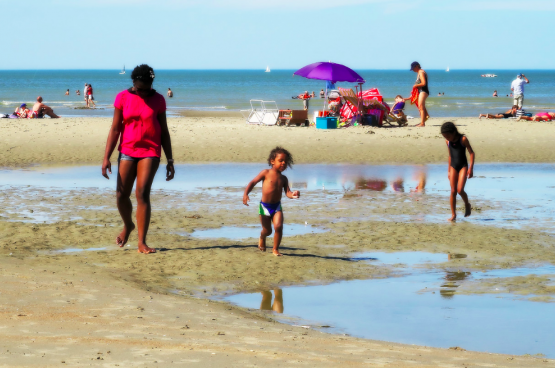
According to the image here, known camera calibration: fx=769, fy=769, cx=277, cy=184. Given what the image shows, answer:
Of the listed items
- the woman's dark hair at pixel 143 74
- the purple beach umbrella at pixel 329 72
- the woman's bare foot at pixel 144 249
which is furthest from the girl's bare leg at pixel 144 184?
the purple beach umbrella at pixel 329 72

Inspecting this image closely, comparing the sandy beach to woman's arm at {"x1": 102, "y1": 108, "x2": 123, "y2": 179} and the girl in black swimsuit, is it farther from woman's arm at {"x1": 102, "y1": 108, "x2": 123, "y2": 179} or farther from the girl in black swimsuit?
woman's arm at {"x1": 102, "y1": 108, "x2": 123, "y2": 179}

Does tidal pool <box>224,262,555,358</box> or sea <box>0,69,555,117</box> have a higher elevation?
sea <box>0,69,555,117</box>

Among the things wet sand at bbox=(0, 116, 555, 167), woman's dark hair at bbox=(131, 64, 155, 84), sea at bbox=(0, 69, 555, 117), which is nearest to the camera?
woman's dark hair at bbox=(131, 64, 155, 84)

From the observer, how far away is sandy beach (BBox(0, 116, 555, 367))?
4.39m

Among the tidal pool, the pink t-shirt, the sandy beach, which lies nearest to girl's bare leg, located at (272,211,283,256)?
the sandy beach

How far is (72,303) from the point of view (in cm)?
553

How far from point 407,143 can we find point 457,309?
523 inches

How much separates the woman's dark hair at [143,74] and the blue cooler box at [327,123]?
1486 centimetres

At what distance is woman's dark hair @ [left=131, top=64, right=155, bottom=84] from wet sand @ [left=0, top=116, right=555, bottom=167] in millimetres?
10118

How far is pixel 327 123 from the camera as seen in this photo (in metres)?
21.9

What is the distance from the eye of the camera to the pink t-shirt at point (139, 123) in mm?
7191

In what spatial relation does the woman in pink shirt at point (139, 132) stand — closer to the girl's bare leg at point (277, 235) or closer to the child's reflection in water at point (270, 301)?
the girl's bare leg at point (277, 235)

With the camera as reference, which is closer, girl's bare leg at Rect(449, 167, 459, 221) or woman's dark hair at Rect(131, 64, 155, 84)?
woman's dark hair at Rect(131, 64, 155, 84)

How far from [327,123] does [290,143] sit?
120 inches
